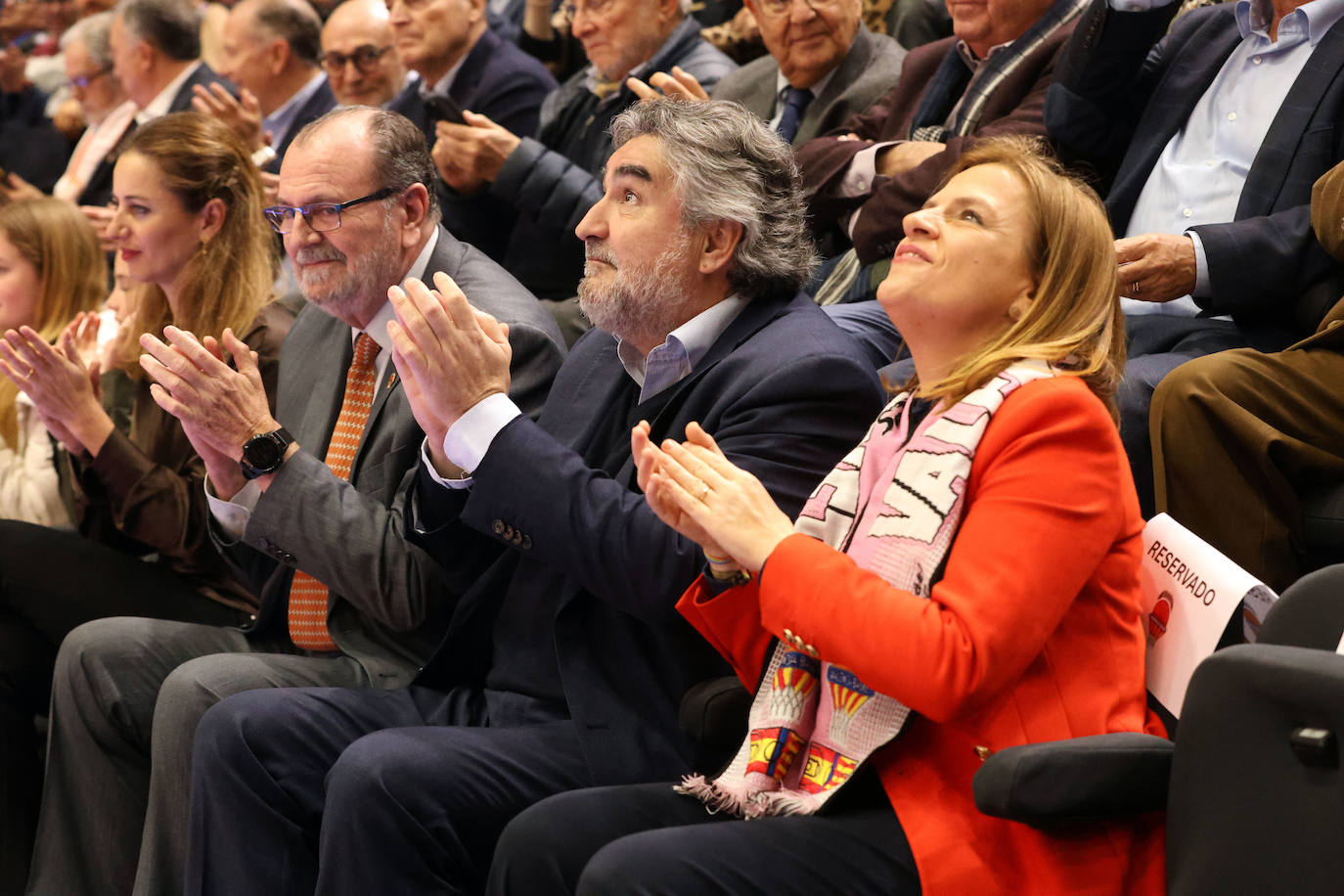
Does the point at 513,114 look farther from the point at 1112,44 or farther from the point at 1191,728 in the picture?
the point at 1191,728

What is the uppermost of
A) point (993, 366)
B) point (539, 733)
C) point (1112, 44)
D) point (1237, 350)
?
point (1112, 44)

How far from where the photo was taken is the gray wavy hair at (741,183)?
229 cm

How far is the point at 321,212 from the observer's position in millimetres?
2779

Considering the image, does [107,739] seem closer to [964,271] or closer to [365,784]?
[365,784]

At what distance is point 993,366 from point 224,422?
1.36m

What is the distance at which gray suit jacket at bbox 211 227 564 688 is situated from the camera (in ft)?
7.91

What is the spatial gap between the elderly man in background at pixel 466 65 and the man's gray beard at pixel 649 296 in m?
2.25

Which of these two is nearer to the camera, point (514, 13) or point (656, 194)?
point (656, 194)

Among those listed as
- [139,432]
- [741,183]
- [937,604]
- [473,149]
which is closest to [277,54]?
[473,149]

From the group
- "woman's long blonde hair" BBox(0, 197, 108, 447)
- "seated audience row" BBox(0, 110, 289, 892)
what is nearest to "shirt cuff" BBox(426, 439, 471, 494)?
"seated audience row" BBox(0, 110, 289, 892)

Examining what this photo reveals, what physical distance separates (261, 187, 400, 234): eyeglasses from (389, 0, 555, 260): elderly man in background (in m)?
1.61

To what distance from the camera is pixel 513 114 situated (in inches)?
176

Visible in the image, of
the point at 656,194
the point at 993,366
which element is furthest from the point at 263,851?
the point at 993,366

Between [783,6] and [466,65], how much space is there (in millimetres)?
1360
